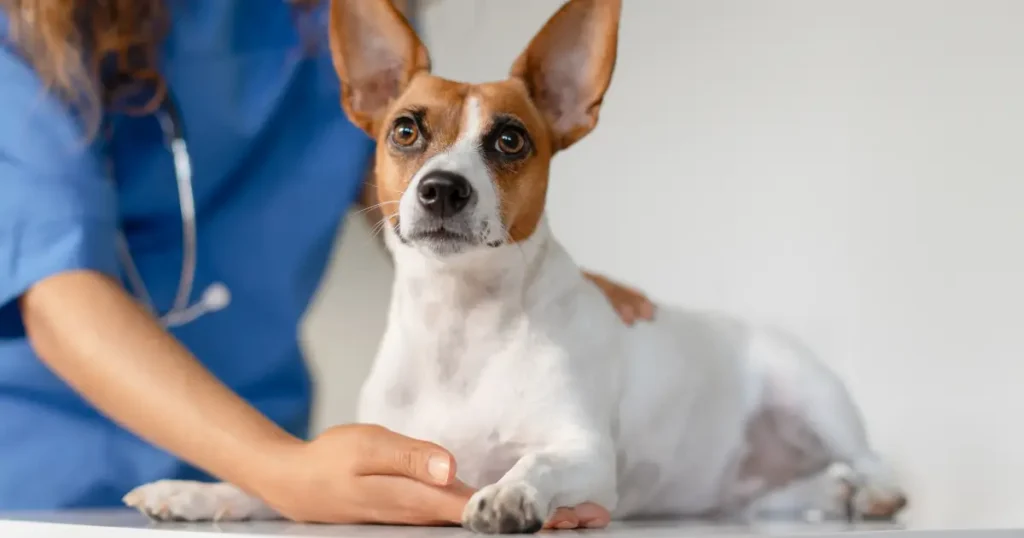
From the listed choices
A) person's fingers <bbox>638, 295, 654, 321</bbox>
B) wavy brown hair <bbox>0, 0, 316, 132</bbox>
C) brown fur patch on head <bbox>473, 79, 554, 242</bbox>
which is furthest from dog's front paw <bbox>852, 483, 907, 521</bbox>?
wavy brown hair <bbox>0, 0, 316, 132</bbox>

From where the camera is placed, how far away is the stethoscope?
1.14 metres

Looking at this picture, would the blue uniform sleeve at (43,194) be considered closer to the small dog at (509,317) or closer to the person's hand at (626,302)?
the small dog at (509,317)

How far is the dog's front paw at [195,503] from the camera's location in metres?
0.75

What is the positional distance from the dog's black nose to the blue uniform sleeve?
34 cm

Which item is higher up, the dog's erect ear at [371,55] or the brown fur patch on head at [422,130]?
the dog's erect ear at [371,55]

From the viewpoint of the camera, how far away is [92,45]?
1.06 metres

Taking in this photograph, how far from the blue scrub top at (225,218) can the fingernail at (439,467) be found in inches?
20.9

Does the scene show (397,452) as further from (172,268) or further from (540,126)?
(172,268)

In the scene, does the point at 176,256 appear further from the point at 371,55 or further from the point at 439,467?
the point at 439,467

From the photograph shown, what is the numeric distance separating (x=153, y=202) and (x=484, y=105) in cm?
57

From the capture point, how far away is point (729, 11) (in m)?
1.17

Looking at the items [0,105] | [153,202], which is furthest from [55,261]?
[153,202]

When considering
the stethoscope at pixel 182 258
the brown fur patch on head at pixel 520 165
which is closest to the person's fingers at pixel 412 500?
the brown fur patch on head at pixel 520 165

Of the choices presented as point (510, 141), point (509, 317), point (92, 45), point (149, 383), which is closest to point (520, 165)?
point (510, 141)
